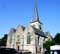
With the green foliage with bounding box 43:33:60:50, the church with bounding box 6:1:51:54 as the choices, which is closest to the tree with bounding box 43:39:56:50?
the green foliage with bounding box 43:33:60:50

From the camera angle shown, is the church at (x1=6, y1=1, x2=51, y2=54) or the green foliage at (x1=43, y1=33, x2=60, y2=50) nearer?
the green foliage at (x1=43, y1=33, x2=60, y2=50)

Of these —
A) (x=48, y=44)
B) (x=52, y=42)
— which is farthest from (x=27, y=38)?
(x=52, y=42)

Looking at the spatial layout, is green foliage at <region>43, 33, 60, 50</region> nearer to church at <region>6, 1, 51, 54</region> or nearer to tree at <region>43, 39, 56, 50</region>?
tree at <region>43, 39, 56, 50</region>

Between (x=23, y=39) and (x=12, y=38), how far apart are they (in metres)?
5.65

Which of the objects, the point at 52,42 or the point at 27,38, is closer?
the point at 52,42

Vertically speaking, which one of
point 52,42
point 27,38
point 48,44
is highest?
point 27,38

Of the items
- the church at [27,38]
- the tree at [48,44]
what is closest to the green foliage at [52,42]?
the tree at [48,44]

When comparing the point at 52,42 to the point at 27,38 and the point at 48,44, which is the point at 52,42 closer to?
the point at 48,44

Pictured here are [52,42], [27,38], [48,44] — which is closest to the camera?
[48,44]

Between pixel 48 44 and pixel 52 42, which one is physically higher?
pixel 52 42

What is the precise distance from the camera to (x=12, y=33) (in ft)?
241

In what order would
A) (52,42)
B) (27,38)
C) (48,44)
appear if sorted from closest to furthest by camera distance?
(48,44) → (52,42) → (27,38)

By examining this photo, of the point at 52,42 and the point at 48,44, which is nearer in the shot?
the point at 48,44

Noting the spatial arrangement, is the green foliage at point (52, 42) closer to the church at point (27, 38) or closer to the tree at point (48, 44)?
the tree at point (48, 44)
